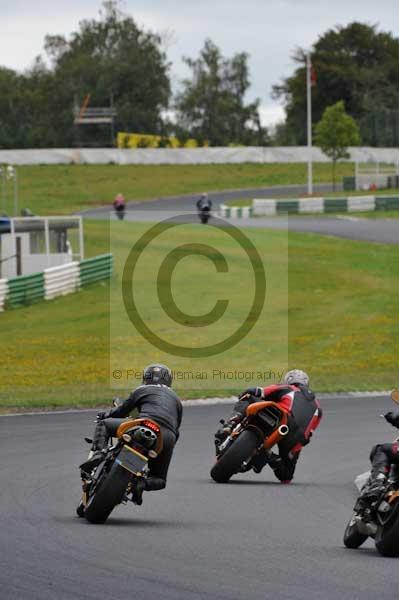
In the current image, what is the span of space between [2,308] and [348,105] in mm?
65956

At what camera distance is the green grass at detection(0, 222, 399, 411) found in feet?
73.8

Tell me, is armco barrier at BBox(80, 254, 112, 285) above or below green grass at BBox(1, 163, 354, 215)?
below

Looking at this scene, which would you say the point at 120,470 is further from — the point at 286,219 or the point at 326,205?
the point at 326,205

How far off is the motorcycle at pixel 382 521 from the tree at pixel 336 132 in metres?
Answer: 60.2

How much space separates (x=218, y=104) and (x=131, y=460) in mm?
103486

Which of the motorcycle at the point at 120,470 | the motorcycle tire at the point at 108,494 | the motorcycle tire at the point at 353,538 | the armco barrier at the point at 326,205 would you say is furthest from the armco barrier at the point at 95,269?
the motorcycle tire at the point at 353,538

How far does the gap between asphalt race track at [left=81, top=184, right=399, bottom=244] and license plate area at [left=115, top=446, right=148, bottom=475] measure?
115 feet

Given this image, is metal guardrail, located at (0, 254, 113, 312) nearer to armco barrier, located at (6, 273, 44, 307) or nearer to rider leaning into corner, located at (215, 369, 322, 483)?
armco barrier, located at (6, 273, 44, 307)

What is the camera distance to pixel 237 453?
38.1 ft

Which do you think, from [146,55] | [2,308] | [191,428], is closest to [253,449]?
[191,428]

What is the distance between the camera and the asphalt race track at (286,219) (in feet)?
152

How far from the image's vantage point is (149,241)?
47438 millimetres

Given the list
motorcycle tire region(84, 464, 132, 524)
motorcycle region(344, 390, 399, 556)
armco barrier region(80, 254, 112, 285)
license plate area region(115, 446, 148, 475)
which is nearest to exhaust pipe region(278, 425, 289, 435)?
license plate area region(115, 446, 148, 475)

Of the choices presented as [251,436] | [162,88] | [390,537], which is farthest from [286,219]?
[162,88]
